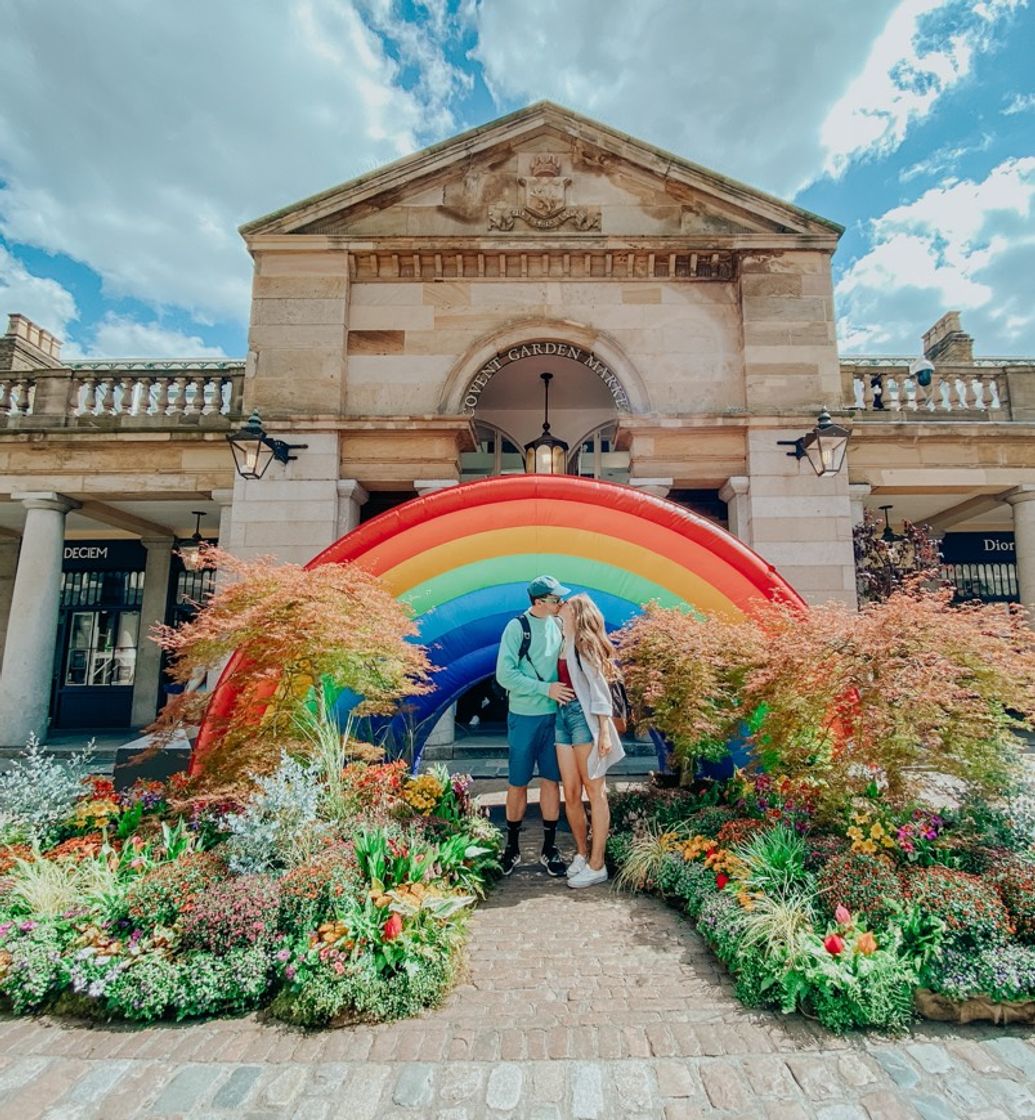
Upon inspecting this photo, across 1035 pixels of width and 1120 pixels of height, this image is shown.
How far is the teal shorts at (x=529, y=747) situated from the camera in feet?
16.0

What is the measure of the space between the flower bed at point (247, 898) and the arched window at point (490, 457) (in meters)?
7.51

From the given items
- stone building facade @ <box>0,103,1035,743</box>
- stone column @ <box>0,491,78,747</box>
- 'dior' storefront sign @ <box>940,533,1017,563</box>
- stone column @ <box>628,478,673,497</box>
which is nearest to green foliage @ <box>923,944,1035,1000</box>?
stone building facade @ <box>0,103,1035,743</box>

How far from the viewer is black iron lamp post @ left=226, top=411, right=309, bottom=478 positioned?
7887 mm

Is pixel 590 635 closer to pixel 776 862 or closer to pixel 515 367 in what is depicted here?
pixel 776 862

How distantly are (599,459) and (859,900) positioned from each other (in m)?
8.72

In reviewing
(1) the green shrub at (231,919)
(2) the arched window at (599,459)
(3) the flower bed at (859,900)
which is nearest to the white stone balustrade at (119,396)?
(2) the arched window at (599,459)

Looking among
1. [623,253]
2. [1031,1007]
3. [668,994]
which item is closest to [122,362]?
[623,253]

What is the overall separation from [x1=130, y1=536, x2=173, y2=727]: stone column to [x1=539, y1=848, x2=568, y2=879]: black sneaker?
38.6 ft

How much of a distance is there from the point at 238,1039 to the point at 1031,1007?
3.85m

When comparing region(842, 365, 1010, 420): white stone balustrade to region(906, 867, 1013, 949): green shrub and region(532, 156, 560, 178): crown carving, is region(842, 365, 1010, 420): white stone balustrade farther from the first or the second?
region(906, 867, 1013, 949): green shrub

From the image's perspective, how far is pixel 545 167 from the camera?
9.80 meters

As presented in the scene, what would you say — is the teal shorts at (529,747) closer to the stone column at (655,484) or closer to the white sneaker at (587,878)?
the white sneaker at (587,878)

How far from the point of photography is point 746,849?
4.22 m

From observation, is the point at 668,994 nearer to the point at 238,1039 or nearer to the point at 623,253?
the point at 238,1039
